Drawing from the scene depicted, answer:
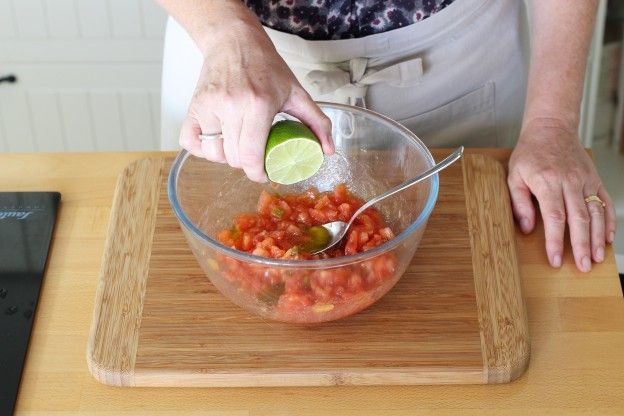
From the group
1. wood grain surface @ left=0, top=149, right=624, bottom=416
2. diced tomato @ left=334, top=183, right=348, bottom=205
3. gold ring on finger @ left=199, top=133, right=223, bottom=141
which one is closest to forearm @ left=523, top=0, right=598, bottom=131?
wood grain surface @ left=0, top=149, right=624, bottom=416

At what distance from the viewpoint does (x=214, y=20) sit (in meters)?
1.22

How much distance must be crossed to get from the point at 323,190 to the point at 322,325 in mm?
255

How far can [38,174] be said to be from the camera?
57.2 inches

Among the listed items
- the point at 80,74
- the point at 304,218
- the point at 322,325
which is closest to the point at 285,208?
the point at 304,218

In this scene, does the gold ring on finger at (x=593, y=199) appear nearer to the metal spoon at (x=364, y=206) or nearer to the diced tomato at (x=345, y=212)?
the metal spoon at (x=364, y=206)

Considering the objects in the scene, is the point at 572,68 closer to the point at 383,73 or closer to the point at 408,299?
the point at 383,73

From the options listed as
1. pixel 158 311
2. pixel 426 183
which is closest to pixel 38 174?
pixel 158 311

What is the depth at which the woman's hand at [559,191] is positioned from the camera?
1288 mm

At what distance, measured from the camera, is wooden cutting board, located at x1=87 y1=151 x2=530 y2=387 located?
1.12 meters

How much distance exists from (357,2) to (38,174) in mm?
565

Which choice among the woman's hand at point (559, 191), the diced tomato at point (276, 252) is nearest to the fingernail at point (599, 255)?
the woman's hand at point (559, 191)

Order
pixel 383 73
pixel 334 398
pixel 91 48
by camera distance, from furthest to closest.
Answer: pixel 91 48 → pixel 383 73 → pixel 334 398

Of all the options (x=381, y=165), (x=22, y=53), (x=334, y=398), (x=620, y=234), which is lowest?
(x=620, y=234)

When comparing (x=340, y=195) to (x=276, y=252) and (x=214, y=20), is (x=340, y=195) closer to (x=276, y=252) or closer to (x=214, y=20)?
(x=276, y=252)
